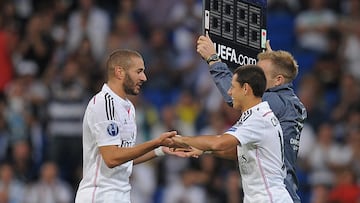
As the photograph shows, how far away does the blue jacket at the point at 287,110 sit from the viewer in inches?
374

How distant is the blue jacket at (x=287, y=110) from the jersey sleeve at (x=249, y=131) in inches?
27.0

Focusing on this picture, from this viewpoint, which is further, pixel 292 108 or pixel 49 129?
pixel 49 129

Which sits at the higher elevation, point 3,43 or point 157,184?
point 3,43

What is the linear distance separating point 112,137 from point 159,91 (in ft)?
27.4

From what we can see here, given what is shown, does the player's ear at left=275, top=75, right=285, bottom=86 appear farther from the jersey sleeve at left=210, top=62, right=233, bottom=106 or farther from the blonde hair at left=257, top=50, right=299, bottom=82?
the jersey sleeve at left=210, top=62, right=233, bottom=106

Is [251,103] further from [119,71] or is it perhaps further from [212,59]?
[119,71]

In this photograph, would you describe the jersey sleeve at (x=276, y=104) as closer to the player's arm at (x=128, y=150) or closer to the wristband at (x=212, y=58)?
the wristband at (x=212, y=58)

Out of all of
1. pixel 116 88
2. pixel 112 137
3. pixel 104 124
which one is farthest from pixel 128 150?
pixel 116 88

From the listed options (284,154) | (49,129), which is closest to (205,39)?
(284,154)

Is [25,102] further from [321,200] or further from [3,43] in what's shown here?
[321,200]

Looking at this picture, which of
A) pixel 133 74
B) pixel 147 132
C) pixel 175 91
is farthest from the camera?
pixel 175 91

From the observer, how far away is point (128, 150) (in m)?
9.12

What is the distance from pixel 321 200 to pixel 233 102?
257 inches

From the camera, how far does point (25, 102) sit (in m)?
17.2
